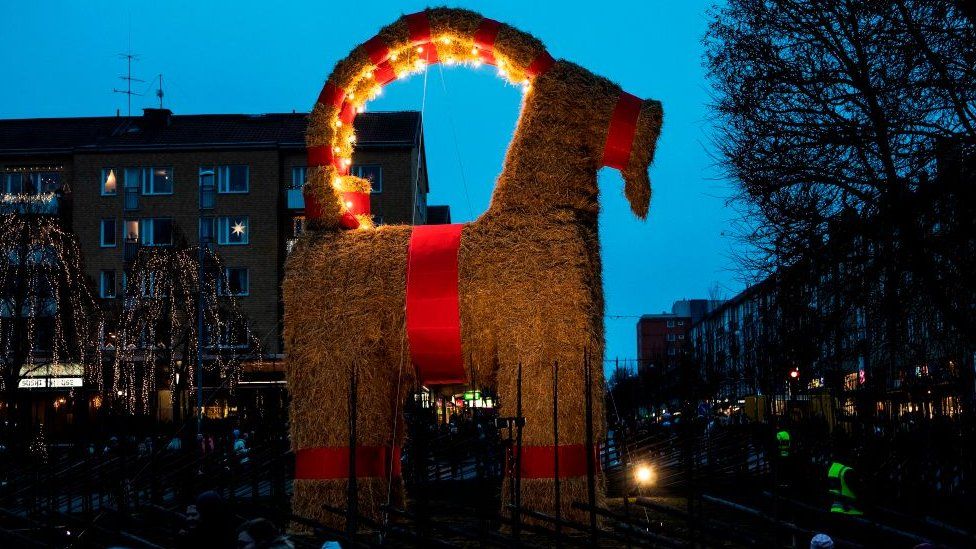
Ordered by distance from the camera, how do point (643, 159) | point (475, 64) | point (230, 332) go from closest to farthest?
point (643, 159) → point (475, 64) → point (230, 332)

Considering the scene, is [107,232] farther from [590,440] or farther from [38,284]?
[590,440]

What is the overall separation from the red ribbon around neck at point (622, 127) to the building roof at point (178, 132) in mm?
33987

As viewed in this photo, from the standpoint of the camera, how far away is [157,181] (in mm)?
45250

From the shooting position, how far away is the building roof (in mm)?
44562

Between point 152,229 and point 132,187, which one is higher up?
point 132,187

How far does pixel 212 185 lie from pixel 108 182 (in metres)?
4.59

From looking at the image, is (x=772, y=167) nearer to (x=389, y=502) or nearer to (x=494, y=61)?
(x=494, y=61)

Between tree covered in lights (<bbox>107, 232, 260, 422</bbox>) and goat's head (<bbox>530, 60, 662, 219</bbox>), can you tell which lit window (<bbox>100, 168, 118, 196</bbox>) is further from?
goat's head (<bbox>530, 60, 662, 219</bbox>)

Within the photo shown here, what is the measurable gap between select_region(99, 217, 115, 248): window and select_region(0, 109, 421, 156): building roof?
10.1 ft

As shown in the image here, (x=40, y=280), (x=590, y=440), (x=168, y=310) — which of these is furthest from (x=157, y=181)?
(x=590, y=440)

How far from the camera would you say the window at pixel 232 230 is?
44656 mm

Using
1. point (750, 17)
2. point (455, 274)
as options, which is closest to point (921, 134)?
point (750, 17)

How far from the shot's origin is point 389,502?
35.9 feet

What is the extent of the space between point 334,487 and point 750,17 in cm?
951
